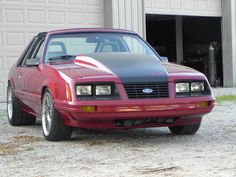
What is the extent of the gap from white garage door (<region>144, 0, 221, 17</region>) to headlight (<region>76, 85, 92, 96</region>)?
1027cm

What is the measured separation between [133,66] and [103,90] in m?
0.58

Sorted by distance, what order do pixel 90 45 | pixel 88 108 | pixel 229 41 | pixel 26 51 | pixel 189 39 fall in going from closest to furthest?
pixel 88 108 → pixel 90 45 → pixel 26 51 → pixel 229 41 → pixel 189 39

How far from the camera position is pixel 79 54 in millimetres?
7477

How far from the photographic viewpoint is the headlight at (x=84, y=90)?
20.9 feet

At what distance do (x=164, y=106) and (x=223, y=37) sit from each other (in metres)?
12.8

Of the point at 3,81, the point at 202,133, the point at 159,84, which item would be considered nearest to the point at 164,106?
the point at 159,84

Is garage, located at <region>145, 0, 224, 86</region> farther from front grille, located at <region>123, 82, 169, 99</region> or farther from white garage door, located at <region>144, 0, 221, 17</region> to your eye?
front grille, located at <region>123, 82, 169, 99</region>

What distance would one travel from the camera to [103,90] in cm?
637

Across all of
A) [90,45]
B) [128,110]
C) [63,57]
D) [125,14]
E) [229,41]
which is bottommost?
[128,110]

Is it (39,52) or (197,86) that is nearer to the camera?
(197,86)

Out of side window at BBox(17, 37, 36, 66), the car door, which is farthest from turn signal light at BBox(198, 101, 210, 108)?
side window at BBox(17, 37, 36, 66)

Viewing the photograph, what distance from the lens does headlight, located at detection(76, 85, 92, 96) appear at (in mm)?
6363

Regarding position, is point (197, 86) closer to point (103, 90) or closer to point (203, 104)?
point (203, 104)

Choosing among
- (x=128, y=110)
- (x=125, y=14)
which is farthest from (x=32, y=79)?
(x=125, y=14)
